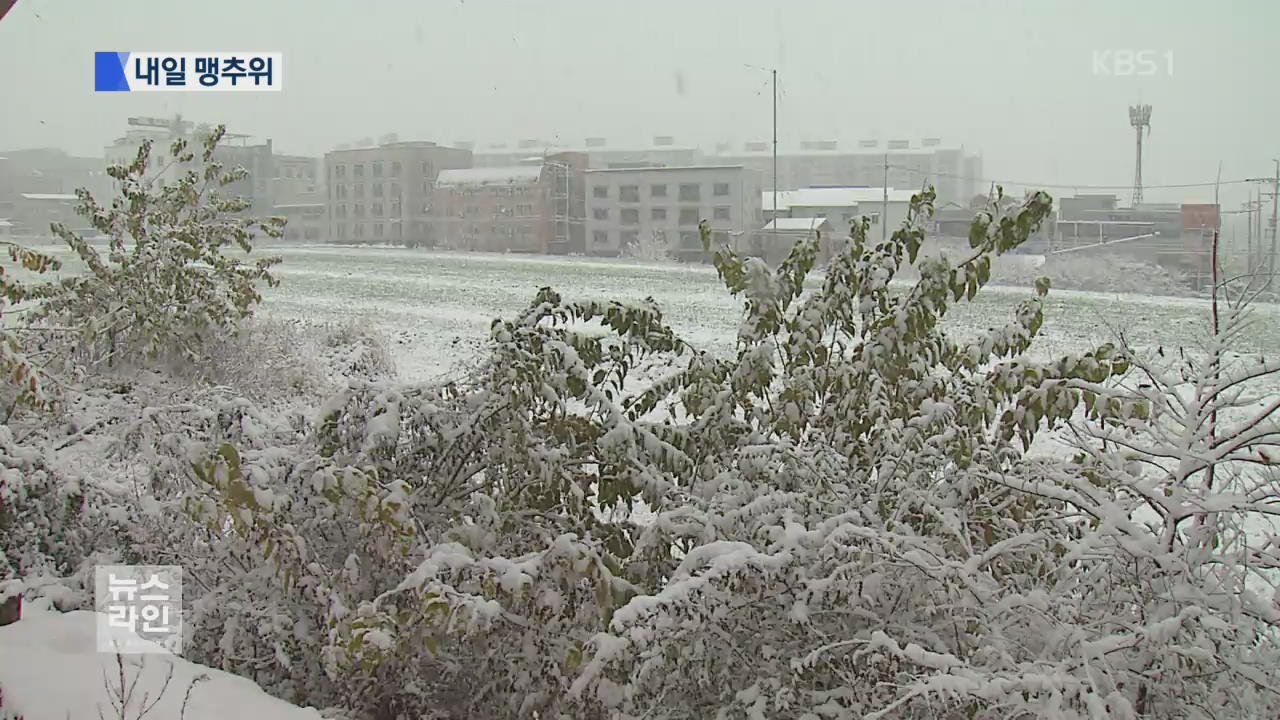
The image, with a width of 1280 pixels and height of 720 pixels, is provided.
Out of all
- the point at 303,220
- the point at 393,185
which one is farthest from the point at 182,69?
the point at 303,220

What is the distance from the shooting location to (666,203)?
240 cm

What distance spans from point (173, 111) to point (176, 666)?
8.15 feet

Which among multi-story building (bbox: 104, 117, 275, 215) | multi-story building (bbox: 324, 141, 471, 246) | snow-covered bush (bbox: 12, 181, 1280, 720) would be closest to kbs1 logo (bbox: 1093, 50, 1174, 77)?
snow-covered bush (bbox: 12, 181, 1280, 720)

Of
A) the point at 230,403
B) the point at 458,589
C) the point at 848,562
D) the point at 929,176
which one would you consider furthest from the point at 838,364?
the point at 230,403

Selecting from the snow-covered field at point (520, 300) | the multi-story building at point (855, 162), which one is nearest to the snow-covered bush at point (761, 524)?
the snow-covered field at point (520, 300)

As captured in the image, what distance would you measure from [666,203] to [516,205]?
0.42 metres

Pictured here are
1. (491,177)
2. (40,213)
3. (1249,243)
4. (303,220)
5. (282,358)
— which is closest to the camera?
(1249,243)

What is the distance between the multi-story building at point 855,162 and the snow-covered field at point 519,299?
12.6 inches

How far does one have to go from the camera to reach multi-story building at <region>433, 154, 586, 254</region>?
8.29ft

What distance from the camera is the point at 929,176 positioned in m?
1.79

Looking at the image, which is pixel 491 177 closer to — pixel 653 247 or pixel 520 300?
pixel 520 300

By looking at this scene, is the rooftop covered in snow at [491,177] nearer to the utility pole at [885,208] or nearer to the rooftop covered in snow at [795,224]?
the rooftop covered in snow at [795,224]

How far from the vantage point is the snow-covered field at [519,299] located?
6.50 ft

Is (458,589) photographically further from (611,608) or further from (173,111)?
(173,111)
